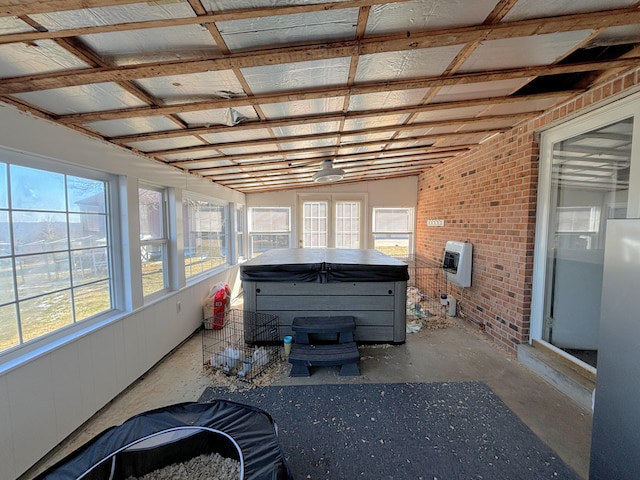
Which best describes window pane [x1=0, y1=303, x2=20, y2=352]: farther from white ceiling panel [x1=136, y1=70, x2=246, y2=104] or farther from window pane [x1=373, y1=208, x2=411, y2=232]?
window pane [x1=373, y1=208, x2=411, y2=232]

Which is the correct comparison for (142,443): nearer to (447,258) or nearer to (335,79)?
(335,79)

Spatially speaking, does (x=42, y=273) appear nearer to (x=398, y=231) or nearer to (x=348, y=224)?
(x=348, y=224)

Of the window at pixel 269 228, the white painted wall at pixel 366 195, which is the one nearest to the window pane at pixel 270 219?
the window at pixel 269 228

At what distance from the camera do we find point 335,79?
Result: 169cm

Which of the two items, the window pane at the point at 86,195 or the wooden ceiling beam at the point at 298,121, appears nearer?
the window pane at the point at 86,195

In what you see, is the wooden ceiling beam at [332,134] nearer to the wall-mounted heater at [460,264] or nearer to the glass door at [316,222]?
the wall-mounted heater at [460,264]

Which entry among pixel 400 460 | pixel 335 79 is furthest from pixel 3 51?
pixel 400 460

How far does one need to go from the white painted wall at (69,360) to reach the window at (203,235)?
2.83ft

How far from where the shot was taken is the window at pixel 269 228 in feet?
20.4

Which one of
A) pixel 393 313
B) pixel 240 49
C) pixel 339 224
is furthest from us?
pixel 339 224

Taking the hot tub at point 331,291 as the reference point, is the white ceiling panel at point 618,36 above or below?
above

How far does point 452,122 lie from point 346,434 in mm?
2867

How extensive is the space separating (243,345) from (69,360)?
1.63 metres

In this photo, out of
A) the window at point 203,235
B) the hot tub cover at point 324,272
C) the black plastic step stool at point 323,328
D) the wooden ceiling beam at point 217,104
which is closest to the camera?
the wooden ceiling beam at point 217,104
